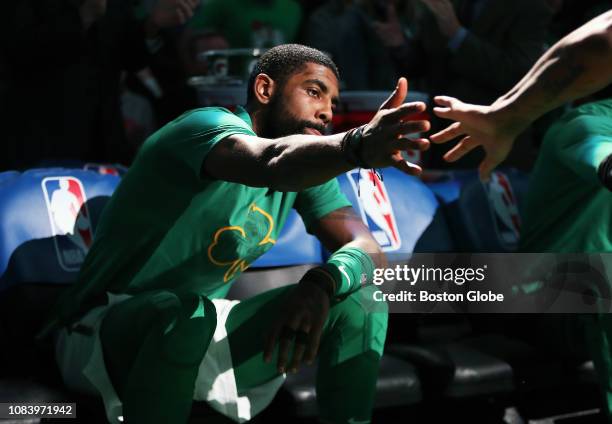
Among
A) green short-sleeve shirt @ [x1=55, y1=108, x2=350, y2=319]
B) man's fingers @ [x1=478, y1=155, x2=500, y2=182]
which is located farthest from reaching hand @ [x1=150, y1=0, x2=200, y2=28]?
man's fingers @ [x1=478, y1=155, x2=500, y2=182]

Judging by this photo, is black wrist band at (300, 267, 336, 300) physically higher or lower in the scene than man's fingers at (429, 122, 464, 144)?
lower

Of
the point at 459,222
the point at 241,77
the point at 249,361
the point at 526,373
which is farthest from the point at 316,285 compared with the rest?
the point at 241,77

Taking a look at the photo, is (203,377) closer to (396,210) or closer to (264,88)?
(264,88)

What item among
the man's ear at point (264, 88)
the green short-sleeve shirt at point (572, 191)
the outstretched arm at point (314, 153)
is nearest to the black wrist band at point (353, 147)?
the outstretched arm at point (314, 153)

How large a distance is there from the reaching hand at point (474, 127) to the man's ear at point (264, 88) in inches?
19.1

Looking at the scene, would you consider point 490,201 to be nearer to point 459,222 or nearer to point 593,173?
point 459,222

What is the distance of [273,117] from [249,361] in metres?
0.67

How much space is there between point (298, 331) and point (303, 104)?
645mm

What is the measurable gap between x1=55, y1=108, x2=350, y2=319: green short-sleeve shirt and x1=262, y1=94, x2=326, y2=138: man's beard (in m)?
0.07

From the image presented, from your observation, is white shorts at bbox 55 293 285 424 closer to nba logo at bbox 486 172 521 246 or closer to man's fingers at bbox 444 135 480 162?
man's fingers at bbox 444 135 480 162

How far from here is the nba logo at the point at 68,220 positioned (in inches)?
132

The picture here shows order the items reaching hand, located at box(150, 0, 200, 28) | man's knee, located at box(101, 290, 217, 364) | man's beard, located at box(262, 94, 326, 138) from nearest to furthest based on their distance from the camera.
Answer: man's knee, located at box(101, 290, 217, 364) < man's beard, located at box(262, 94, 326, 138) < reaching hand, located at box(150, 0, 200, 28)

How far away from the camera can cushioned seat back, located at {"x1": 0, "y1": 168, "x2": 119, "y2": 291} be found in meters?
3.28

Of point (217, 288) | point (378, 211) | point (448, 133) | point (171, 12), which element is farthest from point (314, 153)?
point (171, 12)
